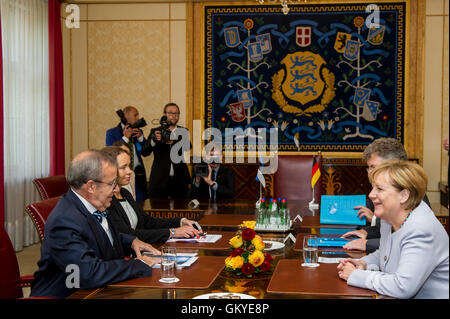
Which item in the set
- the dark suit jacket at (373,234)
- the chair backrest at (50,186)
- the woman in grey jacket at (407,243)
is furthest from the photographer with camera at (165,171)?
the woman in grey jacket at (407,243)

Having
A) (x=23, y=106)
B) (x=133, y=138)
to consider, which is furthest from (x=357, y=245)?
(x=23, y=106)

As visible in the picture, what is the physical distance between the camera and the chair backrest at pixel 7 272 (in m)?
2.62

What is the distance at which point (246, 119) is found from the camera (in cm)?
812

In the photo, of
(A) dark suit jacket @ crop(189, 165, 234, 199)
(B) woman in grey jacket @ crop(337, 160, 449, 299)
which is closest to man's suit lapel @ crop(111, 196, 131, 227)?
(B) woman in grey jacket @ crop(337, 160, 449, 299)

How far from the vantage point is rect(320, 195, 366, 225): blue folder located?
391 cm

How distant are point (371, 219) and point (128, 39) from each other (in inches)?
223

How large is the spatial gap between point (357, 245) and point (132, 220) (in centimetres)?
155

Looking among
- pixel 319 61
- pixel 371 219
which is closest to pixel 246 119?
pixel 319 61

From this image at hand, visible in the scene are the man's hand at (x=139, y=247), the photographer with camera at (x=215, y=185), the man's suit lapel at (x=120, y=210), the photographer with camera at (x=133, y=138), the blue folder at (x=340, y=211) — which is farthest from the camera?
the photographer with camera at (x=133, y=138)

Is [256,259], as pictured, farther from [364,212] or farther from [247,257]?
[364,212]

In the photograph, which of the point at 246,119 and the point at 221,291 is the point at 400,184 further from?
the point at 246,119

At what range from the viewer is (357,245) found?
307 cm

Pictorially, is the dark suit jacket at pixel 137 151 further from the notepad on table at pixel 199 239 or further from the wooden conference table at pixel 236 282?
the wooden conference table at pixel 236 282

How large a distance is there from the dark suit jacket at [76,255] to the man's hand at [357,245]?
3.96ft
